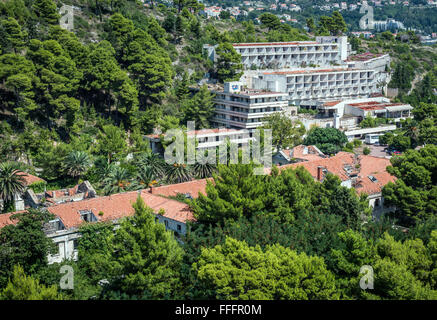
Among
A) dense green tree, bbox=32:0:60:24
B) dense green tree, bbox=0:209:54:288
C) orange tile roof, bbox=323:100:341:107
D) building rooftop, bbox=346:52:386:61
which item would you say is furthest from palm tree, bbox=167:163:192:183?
building rooftop, bbox=346:52:386:61

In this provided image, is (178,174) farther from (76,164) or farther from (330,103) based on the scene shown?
(330,103)

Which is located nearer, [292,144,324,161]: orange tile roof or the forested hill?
[292,144,324,161]: orange tile roof

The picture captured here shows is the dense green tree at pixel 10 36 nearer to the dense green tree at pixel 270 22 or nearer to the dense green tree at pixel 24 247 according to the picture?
the dense green tree at pixel 24 247

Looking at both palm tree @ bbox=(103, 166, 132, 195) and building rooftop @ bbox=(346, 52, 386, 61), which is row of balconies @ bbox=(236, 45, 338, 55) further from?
palm tree @ bbox=(103, 166, 132, 195)

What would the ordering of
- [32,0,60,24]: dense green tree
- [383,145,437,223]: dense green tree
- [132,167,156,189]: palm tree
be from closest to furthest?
[383,145,437,223]: dense green tree < [132,167,156,189]: palm tree < [32,0,60,24]: dense green tree

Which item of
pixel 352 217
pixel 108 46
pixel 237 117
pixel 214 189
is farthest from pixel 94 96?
pixel 352 217

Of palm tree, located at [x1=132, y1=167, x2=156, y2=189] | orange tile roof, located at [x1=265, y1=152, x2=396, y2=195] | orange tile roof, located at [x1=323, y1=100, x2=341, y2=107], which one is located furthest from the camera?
orange tile roof, located at [x1=323, y1=100, x2=341, y2=107]

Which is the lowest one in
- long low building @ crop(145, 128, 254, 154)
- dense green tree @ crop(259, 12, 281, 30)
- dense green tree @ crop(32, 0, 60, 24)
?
long low building @ crop(145, 128, 254, 154)
